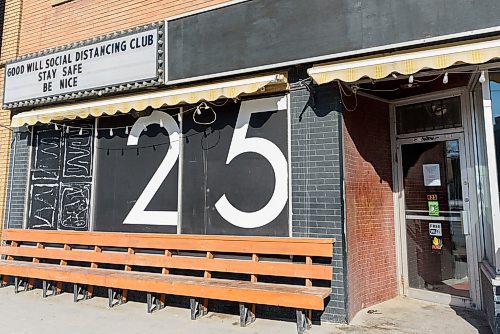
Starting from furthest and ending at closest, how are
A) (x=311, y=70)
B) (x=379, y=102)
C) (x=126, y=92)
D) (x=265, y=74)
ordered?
1. (x=126, y=92)
2. (x=379, y=102)
3. (x=265, y=74)
4. (x=311, y=70)

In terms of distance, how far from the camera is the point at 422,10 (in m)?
4.48

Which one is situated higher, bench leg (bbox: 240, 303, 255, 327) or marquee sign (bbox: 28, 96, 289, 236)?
marquee sign (bbox: 28, 96, 289, 236)

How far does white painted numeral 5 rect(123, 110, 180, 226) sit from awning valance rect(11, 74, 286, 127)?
50cm

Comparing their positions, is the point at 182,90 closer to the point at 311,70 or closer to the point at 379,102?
the point at 311,70

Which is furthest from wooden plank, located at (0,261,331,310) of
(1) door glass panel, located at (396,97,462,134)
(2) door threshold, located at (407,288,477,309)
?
(1) door glass panel, located at (396,97,462,134)

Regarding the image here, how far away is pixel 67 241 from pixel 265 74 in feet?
13.7

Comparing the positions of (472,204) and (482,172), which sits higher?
(482,172)

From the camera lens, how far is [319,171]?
5113 mm

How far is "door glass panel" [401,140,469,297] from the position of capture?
220 inches

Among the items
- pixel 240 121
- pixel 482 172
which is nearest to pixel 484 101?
pixel 482 172

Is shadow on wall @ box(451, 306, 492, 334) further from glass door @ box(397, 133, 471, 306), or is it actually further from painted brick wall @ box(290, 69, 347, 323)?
painted brick wall @ box(290, 69, 347, 323)

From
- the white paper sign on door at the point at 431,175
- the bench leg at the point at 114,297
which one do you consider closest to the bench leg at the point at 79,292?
the bench leg at the point at 114,297

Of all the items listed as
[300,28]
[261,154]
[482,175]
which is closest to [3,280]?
[261,154]

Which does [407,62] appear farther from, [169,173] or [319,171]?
[169,173]
